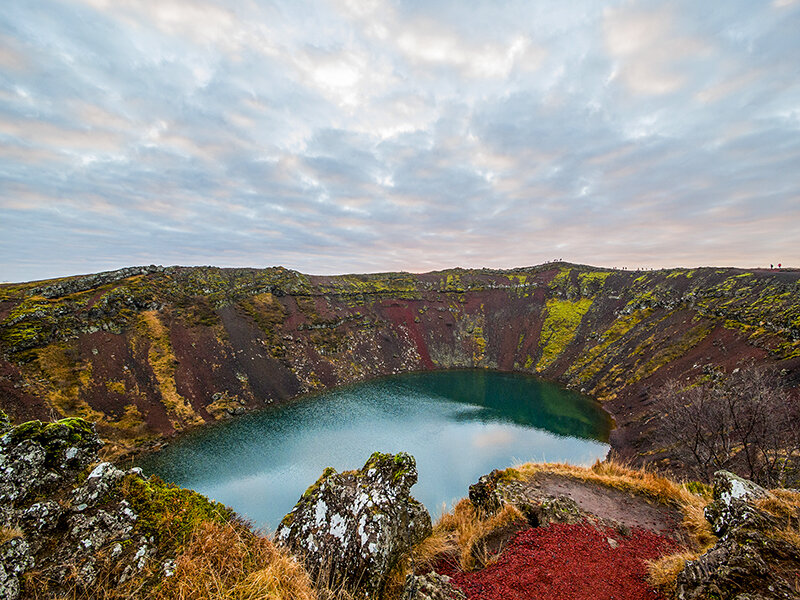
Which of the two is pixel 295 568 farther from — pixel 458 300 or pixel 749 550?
pixel 458 300

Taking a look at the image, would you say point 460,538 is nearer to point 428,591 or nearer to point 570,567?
point 570,567

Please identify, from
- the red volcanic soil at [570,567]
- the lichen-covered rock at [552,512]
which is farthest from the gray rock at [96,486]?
the lichen-covered rock at [552,512]

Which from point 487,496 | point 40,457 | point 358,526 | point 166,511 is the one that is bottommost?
point 487,496

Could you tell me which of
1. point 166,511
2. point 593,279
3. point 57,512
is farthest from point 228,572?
point 593,279

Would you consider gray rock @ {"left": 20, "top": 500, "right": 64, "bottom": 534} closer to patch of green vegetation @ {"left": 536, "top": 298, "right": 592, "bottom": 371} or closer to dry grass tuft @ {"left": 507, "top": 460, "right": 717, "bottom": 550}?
dry grass tuft @ {"left": 507, "top": 460, "right": 717, "bottom": 550}

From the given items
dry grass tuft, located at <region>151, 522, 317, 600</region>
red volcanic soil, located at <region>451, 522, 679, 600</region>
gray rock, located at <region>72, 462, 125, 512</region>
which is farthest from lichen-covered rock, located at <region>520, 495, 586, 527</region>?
gray rock, located at <region>72, 462, 125, 512</region>

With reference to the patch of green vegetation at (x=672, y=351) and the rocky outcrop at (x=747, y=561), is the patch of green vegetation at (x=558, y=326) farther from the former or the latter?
the rocky outcrop at (x=747, y=561)

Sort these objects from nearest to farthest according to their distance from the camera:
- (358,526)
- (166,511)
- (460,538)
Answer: (166,511) < (358,526) < (460,538)
